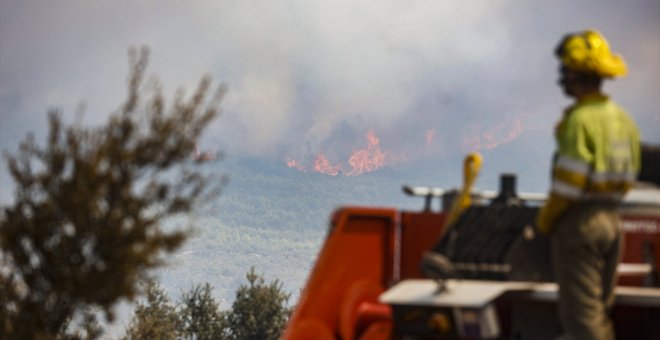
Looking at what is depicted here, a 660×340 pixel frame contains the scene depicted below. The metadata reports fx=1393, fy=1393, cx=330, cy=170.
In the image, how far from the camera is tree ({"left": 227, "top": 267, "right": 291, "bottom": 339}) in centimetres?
4759

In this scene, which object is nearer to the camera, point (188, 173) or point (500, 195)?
point (500, 195)

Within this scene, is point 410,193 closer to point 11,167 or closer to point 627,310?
point 627,310

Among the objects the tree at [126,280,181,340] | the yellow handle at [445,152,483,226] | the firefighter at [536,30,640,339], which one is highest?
the tree at [126,280,181,340]

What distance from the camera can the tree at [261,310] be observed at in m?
47.6

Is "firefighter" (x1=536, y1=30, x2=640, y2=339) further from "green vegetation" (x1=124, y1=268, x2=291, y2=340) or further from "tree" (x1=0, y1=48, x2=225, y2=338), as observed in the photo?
"green vegetation" (x1=124, y1=268, x2=291, y2=340)

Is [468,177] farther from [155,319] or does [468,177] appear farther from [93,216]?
[155,319]

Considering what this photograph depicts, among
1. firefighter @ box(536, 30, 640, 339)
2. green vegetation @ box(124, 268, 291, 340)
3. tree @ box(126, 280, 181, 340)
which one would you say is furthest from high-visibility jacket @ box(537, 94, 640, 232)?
green vegetation @ box(124, 268, 291, 340)

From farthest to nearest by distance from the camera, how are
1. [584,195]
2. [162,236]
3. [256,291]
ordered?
Result: [256,291]
[162,236]
[584,195]

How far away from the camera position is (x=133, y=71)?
1218 centimetres

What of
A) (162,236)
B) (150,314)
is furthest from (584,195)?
(150,314)

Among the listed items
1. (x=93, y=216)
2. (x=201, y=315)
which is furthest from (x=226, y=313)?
(x=93, y=216)

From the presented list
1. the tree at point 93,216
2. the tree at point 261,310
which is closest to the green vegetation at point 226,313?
the tree at point 261,310

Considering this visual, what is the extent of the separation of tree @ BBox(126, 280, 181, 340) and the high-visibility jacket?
2632cm

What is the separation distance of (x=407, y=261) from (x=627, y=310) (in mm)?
1736
